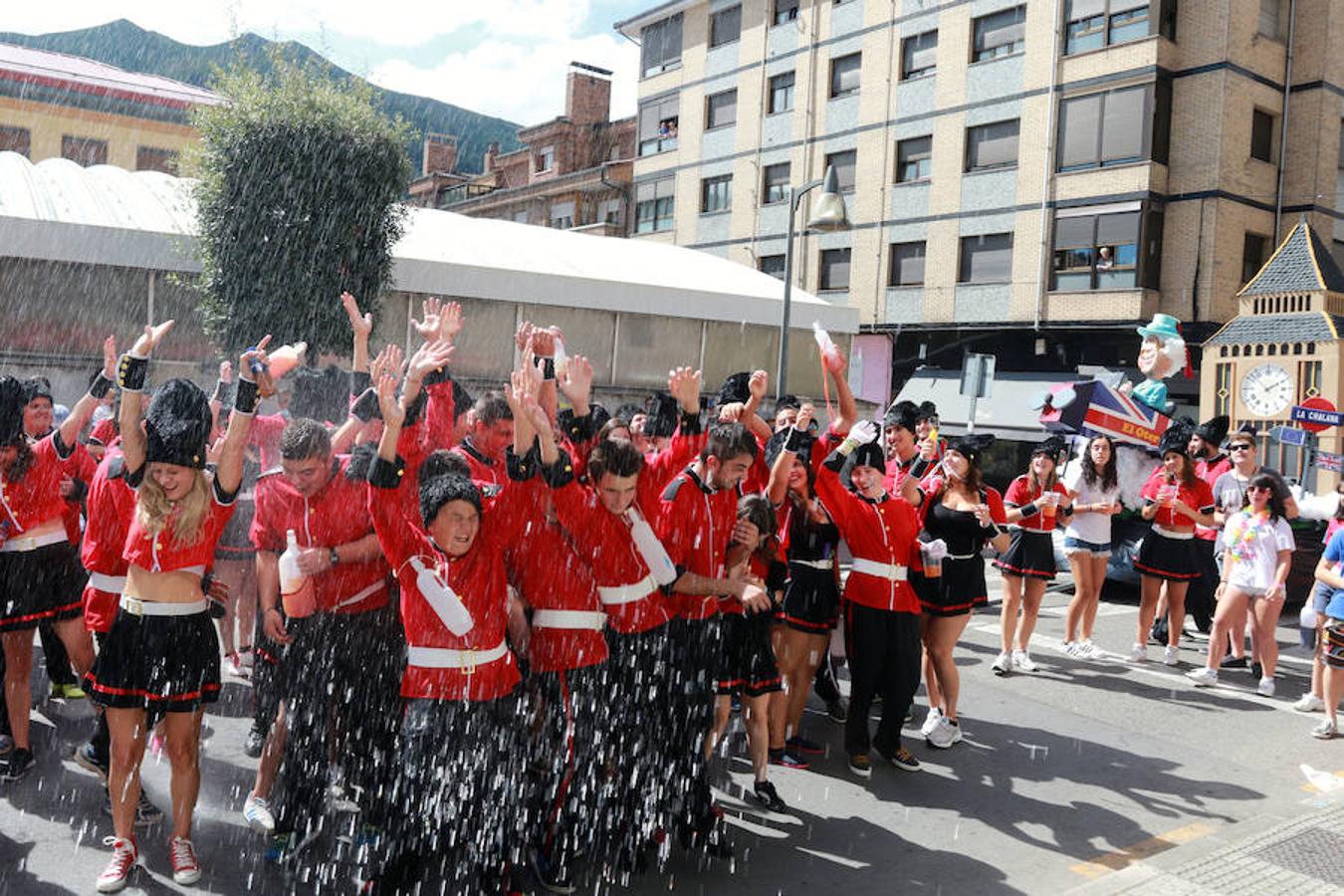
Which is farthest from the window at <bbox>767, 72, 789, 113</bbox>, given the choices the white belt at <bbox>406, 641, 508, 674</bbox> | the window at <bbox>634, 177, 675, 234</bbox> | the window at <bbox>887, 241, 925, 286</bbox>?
the white belt at <bbox>406, 641, 508, 674</bbox>

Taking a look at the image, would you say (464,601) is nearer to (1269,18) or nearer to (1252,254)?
(1252,254)

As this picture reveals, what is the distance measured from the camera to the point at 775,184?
106 ft

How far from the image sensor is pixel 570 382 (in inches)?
171

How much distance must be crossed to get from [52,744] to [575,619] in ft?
10.7

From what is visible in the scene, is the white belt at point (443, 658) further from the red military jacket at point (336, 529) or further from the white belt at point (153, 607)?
the white belt at point (153, 607)

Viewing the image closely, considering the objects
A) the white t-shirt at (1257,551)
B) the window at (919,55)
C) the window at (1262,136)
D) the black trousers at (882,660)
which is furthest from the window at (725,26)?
the black trousers at (882,660)

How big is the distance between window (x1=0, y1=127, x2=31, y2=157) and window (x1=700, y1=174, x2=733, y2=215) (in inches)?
911

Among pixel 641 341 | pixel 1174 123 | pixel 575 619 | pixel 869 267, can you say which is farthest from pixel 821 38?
pixel 575 619

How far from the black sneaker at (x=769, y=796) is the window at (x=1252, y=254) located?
22981 mm

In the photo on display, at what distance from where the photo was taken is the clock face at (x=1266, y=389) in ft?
56.5

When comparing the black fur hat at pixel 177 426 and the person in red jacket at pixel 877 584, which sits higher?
the black fur hat at pixel 177 426

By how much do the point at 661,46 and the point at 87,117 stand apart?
20536mm

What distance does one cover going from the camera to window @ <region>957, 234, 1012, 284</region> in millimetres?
26141

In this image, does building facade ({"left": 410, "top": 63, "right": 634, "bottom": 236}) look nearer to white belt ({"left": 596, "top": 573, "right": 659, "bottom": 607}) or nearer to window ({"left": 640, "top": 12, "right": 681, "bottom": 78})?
window ({"left": 640, "top": 12, "right": 681, "bottom": 78})
